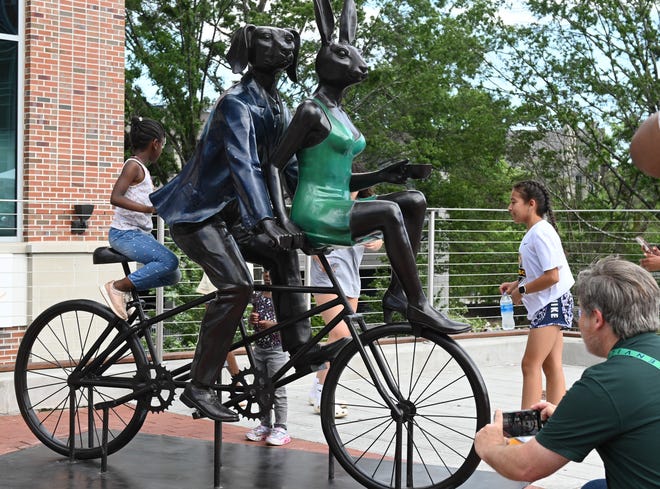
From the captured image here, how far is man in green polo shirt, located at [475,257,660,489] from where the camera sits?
3.02m

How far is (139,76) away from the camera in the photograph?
25.0 metres

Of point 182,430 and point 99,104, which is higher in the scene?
point 99,104

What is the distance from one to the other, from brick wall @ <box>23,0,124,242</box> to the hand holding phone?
24.3 feet

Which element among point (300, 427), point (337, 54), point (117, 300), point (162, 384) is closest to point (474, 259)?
point (300, 427)

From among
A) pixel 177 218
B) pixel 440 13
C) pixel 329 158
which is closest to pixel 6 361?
pixel 177 218

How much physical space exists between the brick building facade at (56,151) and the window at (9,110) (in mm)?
20

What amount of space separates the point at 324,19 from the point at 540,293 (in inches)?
99.2

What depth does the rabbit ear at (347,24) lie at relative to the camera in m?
5.12

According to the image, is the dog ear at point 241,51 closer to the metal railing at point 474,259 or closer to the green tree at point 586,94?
the metal railing at point 474,259

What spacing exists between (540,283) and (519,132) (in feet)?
59.2

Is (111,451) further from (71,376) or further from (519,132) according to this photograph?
(519,132)

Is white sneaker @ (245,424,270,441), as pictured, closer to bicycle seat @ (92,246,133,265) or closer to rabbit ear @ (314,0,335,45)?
bicycle seat @ (92,246,133,265)

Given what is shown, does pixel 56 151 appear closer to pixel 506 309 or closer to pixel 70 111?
pixel 70 111

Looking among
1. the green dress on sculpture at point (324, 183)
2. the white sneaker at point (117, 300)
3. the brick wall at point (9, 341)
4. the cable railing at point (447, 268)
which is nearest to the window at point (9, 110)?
the cable railing at point (447, 268)
